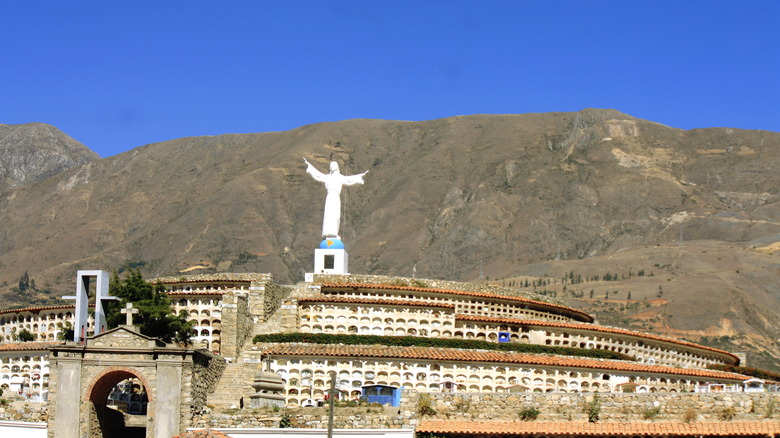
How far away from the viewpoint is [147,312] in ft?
176

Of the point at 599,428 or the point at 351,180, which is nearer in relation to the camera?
the point at 599,428

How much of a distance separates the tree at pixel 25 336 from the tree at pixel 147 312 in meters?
13.7

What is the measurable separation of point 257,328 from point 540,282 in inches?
5021

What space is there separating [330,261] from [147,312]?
67.7ft

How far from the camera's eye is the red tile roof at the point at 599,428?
41125 millimetres

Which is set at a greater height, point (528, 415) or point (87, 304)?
point (87, 304)

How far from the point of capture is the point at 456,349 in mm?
57500

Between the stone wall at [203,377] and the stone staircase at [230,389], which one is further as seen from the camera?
the stone staircase at [230,389]

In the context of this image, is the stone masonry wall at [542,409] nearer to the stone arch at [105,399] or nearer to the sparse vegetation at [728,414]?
the sparse vegetation at [728,414]

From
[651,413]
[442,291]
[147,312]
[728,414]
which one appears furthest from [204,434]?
[442,291]

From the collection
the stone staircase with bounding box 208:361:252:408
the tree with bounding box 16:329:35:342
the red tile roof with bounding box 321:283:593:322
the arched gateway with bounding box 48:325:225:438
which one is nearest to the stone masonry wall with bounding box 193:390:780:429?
the arched gateway with bounding box 48:325:225:438

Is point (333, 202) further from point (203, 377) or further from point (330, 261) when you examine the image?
point (203, 377)

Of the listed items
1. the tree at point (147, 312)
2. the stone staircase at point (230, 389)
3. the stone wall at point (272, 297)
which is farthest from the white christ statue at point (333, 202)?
the stone staircase at point (230, 389)

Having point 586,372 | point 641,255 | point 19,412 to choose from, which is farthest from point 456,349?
point 641,255
